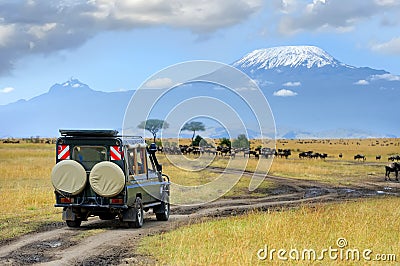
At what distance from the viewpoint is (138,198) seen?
665 inches

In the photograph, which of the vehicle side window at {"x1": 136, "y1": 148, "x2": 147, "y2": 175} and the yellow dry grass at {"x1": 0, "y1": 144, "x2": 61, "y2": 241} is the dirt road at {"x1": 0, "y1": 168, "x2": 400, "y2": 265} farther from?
the vehicle side window at {"x1": 136, "y1": 148, "x2": 147, "y2": 175}

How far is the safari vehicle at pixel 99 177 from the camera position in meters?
15.8

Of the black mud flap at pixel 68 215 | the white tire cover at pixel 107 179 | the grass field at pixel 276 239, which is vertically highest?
the white tire cover at pixel 107 179

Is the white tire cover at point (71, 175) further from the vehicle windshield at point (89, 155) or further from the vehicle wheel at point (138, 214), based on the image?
the vehicle wheel at point (138, 214)

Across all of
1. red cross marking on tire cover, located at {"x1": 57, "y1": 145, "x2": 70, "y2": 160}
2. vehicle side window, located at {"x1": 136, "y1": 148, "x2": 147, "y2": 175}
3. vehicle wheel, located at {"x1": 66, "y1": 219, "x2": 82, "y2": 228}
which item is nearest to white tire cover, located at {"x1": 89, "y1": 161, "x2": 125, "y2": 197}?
red cross marking on tire cover, located at {"x1": 57, "y1": 145, "x2": 70, "y2": 160}

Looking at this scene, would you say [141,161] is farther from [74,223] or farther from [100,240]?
[100,240]

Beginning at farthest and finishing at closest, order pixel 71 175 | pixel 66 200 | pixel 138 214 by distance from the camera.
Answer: pixel 138 214 < pixel 66 200 < pixel 71 175

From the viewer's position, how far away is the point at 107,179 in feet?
51.7

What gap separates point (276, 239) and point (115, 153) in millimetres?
4898

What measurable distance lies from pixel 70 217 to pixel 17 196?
30.6 feet

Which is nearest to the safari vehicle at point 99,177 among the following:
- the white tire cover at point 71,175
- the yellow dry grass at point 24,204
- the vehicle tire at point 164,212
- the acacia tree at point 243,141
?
the white tire cover at point 71,175

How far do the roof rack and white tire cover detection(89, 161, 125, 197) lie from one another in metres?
0.83

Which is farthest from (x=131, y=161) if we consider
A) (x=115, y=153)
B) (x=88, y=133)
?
(x=88, y=133)

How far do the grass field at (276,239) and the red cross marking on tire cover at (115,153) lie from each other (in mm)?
2409
